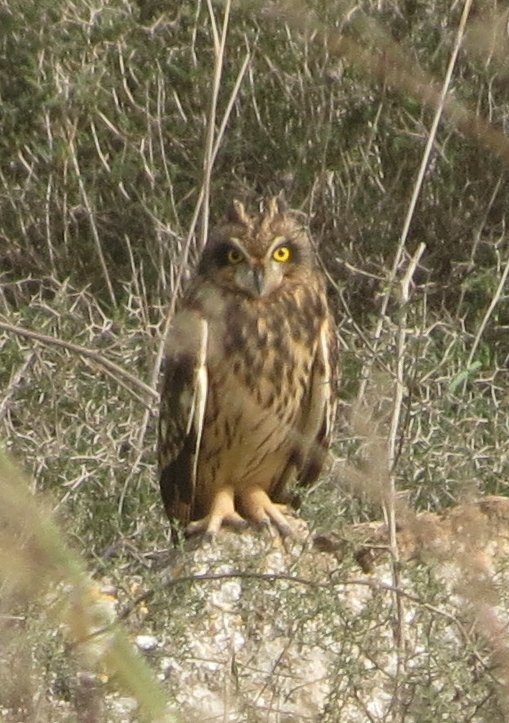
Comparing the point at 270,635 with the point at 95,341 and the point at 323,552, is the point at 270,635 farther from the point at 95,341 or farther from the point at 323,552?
the point at 95,341

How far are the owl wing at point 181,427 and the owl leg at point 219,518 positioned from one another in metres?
0.08

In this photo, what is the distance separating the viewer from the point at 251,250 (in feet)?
14.7

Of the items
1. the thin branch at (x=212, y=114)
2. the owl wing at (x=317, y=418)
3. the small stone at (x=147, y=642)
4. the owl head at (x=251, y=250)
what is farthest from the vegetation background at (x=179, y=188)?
the small stone at (x=147, y=642)

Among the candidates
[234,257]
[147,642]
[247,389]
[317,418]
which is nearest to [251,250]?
[234,257]

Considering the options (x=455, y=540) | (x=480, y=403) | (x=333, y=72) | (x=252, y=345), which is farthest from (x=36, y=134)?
(x=455, y=540)

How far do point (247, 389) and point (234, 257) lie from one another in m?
0.36

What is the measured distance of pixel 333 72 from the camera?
711cm

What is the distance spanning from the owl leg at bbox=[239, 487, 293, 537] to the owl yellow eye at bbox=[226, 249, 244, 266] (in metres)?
0.62

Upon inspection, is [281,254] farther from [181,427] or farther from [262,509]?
[262,509]

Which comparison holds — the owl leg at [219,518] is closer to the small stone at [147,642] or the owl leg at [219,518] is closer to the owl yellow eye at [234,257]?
the owl yellow eye at [234,257]

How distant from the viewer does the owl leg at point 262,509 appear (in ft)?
13.7

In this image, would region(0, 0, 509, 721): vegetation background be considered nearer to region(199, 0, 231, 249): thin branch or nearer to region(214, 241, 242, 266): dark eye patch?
region(214, 241, 242, 266): dark eye patch

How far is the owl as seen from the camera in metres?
4.42

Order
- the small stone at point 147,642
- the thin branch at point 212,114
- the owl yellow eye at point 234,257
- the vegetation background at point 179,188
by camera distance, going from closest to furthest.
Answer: the small stone at point 147,642 → the thin branch at point 212,114 → the owl yellow eye at point 234,257 → the vegetation background at point 179,188
